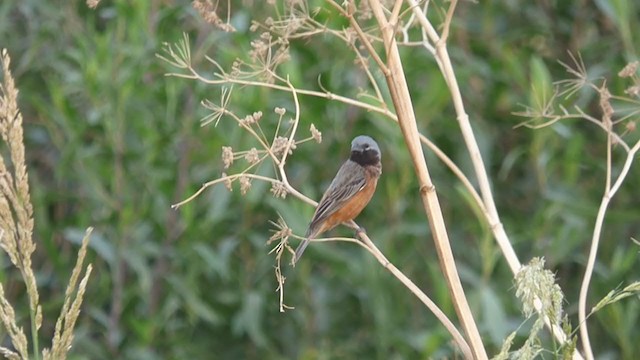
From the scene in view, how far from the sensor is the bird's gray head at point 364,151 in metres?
3.74

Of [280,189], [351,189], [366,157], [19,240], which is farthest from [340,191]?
[19,240]

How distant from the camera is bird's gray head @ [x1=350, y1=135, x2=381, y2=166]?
12.3 feet

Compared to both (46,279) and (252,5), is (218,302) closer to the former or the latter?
(46,279)

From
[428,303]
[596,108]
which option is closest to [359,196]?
[428,303]

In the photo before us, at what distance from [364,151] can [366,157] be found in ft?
0.13

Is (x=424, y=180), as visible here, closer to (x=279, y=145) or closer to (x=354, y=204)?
(x=279, y=145)

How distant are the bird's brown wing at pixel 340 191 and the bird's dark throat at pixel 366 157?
4cm

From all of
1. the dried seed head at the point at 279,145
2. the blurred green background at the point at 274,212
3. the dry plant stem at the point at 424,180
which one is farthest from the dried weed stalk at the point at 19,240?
the blurred green background at the point at 274,212

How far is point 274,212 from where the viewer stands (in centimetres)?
530

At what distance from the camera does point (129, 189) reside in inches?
212

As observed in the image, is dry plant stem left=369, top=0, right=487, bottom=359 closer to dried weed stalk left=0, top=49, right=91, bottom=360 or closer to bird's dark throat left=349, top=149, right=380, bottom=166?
dried weed stalk left=0, top=49, right=91, bottom=360

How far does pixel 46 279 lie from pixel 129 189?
606 mm

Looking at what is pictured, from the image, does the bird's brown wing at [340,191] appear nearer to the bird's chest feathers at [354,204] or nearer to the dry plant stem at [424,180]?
the bird's chest feathers at [354,204]

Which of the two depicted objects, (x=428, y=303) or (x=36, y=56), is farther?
(x=36, y=56)
